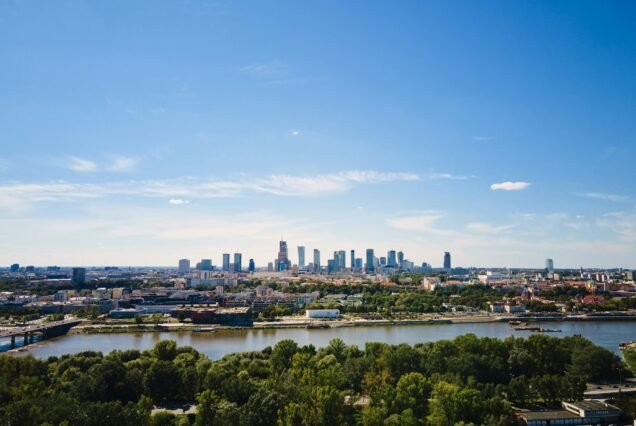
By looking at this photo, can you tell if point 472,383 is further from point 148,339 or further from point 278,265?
point 278,265

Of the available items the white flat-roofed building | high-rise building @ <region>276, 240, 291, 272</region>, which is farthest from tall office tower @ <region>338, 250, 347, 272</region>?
the white flat-roofed building

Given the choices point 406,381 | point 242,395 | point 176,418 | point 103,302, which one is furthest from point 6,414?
point 103,302

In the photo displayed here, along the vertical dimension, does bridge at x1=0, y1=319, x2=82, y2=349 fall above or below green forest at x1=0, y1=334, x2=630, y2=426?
below

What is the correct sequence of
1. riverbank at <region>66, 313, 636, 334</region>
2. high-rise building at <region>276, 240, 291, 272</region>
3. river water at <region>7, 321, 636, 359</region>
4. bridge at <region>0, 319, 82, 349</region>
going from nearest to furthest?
river water at <region>7, 321, 636, 359</region> < bridge at <region>0, 319, 82, 349</region> < riverbank at <region>66, 313, 636, 334</region> < high-rise building at <region>276, 240, 291, 272</region>

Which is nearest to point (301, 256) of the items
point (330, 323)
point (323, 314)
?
point (323, 314)

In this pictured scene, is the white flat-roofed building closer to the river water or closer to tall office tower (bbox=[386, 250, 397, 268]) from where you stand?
the river water

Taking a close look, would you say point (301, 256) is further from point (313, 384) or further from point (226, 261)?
point (313, 384)
